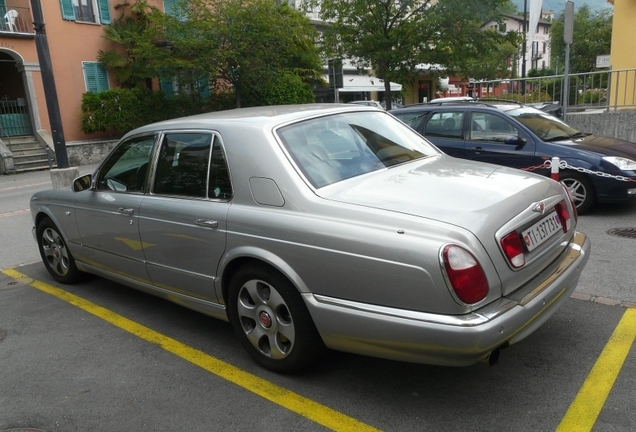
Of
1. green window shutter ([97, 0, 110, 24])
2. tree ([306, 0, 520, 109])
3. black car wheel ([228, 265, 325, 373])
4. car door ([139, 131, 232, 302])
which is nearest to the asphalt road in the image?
black car wheel ([228, 265, 325, 373])

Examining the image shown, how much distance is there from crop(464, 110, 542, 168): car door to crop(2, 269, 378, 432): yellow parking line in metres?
Result: 5.44

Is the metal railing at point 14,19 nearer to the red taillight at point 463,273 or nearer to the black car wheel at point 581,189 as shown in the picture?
the black car wheel at point 581,189

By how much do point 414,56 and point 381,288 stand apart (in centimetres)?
1533

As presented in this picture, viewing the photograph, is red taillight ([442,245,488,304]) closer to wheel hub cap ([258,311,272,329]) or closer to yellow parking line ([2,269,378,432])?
yellow parking line ([2,269,378,432])

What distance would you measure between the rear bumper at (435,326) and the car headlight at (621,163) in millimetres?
4564

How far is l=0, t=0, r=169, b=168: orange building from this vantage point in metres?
19.7

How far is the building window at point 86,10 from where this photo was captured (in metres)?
20.5

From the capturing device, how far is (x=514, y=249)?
9.50ft

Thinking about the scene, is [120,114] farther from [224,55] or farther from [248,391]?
[248,391]

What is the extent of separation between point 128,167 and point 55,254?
1.64 metres

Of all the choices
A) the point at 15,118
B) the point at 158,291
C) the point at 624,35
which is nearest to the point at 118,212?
the point at 158,291

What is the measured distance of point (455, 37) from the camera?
16406mm

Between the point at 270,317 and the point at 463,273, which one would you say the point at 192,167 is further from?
the point at 463,273

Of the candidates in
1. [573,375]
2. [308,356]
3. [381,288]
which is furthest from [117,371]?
[573,375]
